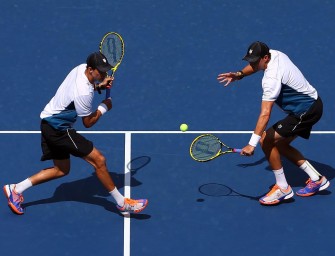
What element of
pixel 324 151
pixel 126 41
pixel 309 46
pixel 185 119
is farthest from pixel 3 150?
pixel 309 46

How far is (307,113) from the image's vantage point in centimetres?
963

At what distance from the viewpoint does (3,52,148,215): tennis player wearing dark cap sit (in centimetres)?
899

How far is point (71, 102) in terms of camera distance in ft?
30.0

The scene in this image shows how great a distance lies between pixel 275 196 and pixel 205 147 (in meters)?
1.10

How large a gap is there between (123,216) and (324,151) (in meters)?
3.20

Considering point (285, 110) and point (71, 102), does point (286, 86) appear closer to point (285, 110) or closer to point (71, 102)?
point (285, 110)

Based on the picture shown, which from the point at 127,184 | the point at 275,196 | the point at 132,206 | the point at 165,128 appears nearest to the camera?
the point at 132,206

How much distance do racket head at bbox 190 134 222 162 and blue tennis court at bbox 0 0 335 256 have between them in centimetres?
65

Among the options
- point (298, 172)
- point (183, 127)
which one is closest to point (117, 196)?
point (183, 127)

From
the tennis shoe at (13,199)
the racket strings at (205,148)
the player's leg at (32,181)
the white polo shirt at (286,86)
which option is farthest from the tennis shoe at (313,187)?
the tennis shoe at (13,199)

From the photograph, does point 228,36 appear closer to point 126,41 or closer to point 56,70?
point 126,41

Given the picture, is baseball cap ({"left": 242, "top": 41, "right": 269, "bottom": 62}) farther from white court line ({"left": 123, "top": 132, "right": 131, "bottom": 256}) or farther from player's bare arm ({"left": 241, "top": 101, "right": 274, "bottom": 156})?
white court line ({"left": 123, "top": 132, "right": 131, "bottom": 256})

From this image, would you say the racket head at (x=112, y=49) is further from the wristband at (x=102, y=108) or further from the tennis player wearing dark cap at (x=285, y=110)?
the tennis player wearing dark cap at (x=285, y=110)

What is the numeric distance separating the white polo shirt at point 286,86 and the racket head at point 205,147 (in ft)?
3.04
